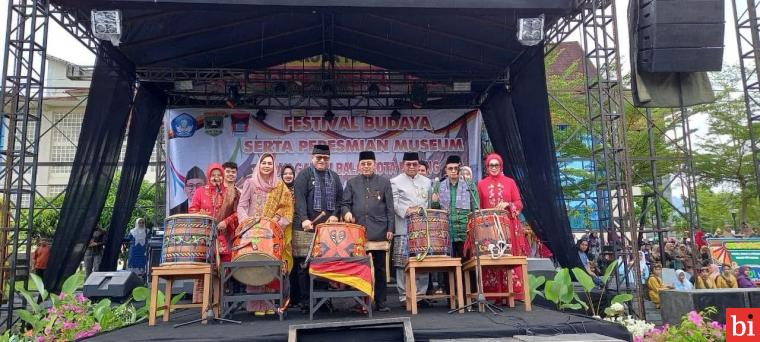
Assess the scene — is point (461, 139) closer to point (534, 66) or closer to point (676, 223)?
point (534, 66)

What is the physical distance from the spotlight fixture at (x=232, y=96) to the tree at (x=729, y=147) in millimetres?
10650

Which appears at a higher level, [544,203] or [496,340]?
[544,203]

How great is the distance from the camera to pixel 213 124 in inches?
356

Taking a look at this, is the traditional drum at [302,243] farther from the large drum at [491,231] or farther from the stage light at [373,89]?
the stage light at [373,89]

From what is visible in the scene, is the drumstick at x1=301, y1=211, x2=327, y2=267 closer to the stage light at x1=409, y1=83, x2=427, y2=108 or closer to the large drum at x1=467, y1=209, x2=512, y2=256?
the large drum at x1=467, y1=209, x2=512, y2=256

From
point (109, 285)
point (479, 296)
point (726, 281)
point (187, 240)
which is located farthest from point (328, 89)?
point (726, 281)

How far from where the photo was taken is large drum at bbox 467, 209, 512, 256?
454 centimetres

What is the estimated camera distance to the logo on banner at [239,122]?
910 cm

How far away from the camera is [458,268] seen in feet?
14.9

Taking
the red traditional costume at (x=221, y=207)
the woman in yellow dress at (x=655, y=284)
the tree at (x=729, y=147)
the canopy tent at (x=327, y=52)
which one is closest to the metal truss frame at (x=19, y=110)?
the canopy tent at (x=327, y=52)

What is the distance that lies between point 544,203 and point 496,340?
4.25m

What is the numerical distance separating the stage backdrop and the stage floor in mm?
4770

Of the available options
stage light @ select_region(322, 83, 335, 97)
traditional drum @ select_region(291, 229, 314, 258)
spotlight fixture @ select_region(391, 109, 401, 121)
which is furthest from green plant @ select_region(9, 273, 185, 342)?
A: spotlight fixture @ select_region(391, 109, 401, 121)

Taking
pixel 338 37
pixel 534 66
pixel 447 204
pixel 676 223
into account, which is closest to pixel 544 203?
pixel 534 66
